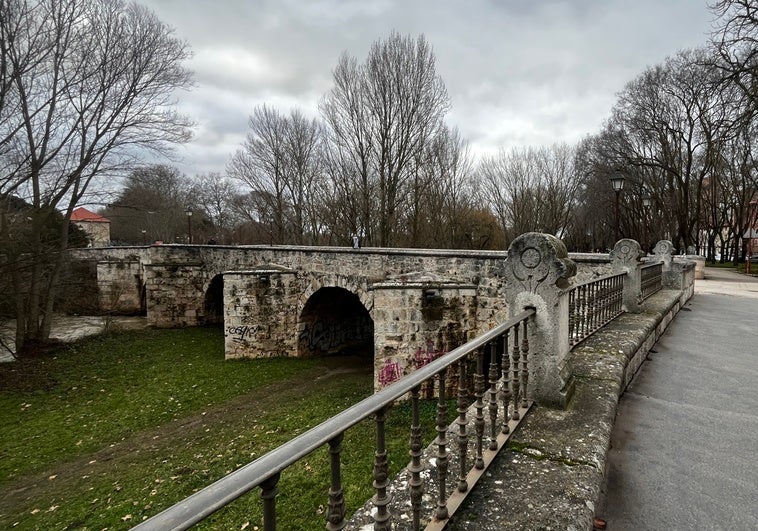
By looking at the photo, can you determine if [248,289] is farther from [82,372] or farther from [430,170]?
[430,170]

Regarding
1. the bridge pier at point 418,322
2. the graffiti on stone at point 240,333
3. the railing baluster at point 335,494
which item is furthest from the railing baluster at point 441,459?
the graffiti on stone at point 240,333

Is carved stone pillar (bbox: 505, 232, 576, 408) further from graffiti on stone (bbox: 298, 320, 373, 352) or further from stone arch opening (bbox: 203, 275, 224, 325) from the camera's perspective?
stone arch opening (bbox: 203, 275, 224, 325)

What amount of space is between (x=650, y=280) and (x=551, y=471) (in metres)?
7.82

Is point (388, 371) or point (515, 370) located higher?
point (515, 370)

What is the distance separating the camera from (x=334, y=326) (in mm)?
15609

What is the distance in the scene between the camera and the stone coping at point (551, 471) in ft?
5.87

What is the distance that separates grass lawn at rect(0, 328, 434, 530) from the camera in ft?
19.6

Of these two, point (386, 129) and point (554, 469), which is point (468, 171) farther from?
point (554, 469)

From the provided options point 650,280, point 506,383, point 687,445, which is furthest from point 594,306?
point 650,280

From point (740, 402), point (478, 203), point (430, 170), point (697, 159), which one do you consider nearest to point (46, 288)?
point (430, 170)

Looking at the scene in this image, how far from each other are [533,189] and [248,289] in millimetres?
25434

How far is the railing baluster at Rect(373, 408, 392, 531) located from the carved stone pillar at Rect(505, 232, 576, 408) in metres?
1.83

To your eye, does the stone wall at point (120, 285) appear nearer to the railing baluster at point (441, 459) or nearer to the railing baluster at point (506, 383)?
the railing baluster at point (506, 383)

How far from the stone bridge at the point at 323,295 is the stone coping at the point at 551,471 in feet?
3.70
